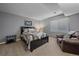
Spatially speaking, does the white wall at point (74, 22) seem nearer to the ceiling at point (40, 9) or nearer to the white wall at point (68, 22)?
the white wall at point (68, 22)

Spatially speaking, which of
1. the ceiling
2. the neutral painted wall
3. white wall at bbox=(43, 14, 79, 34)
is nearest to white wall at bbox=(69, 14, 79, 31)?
white wall at bbox=(43, 14, 79, 34)

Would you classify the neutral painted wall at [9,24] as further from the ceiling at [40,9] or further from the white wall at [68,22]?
the white wall at [68,22]

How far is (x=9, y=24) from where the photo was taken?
2.05 metres

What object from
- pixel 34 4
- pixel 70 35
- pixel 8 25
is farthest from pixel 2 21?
pixel 70 35

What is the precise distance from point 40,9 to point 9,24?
2.94 feet

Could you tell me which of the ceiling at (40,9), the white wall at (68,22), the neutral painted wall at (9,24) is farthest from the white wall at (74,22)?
the neutral painted wall at (9,24)

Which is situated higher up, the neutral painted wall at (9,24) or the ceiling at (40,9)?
the ceiling at (40,9)

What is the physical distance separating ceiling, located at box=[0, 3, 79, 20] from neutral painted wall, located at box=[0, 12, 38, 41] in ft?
0.42

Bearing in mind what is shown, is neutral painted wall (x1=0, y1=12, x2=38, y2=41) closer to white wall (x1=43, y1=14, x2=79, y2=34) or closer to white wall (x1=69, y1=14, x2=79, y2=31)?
white wall (x1=43, y1=14, x2=79, y2=34)

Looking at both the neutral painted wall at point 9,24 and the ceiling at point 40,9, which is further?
the neutral painted wall at point 9,24

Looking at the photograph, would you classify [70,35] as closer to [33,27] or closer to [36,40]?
[33,27]

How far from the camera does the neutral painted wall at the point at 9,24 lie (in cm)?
199

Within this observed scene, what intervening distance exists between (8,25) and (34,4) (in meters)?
0.86

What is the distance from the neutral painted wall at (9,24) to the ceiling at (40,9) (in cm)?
13
